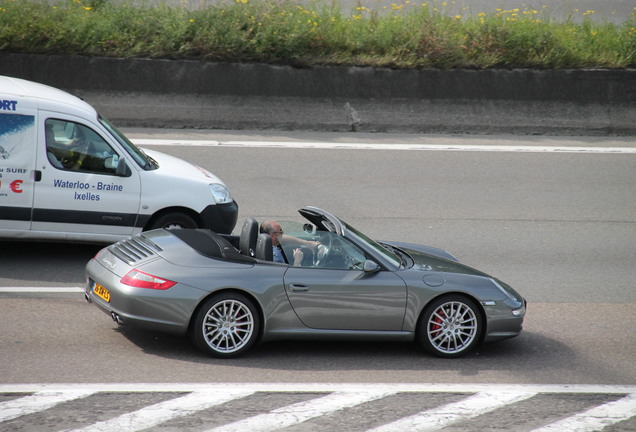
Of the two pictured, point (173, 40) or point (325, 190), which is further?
point (173, 40)

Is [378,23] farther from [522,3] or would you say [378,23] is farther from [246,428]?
[246,428]

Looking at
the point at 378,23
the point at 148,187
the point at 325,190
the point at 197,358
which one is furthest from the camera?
the point at 378,23

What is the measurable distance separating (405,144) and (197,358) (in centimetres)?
918

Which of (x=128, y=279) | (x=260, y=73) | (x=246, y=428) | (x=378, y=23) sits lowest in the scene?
(x=246, y=428)

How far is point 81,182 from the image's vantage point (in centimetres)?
995

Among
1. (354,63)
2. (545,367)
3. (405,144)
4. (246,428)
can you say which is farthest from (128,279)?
(354,63)

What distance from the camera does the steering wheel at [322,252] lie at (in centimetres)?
814

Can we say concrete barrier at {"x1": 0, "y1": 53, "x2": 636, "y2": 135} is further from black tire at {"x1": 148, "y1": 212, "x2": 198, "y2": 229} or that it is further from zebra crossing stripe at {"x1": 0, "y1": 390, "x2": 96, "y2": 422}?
zebra crossing stripe at {"x1": 0, "y1": 390, "x2": 96, "y2": 422}

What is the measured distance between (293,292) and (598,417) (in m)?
2.71

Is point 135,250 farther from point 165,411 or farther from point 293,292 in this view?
point 165,411

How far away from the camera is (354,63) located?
1736 cm

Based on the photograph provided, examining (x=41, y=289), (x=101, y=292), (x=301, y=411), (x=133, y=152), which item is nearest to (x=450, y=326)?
(x=301, y=411)

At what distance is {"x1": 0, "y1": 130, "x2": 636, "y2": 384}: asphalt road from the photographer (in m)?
7.69

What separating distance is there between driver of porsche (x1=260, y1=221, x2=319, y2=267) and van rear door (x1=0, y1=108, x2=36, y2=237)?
3001 millimetres
